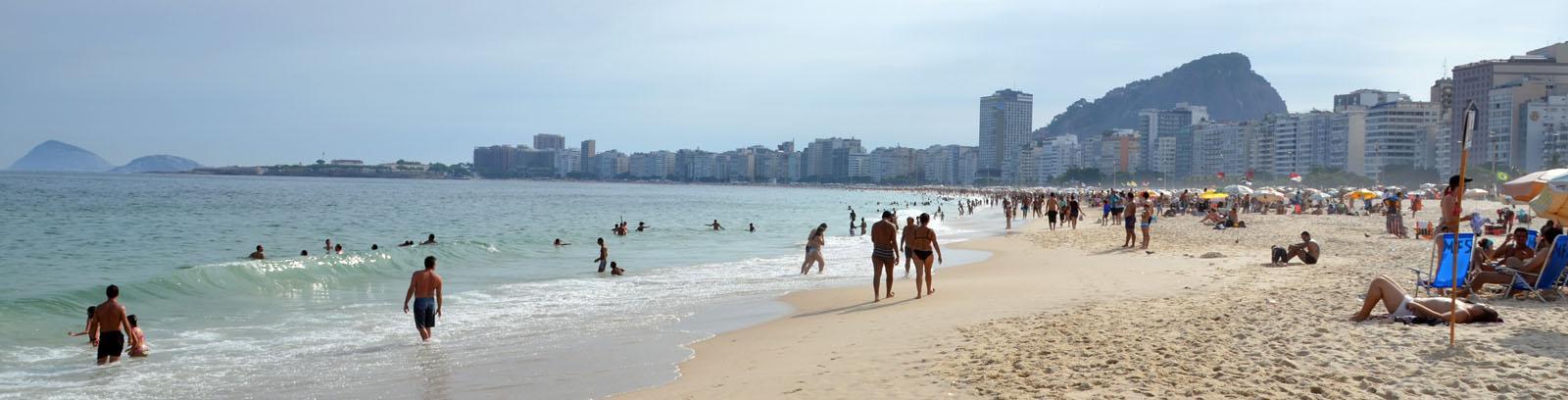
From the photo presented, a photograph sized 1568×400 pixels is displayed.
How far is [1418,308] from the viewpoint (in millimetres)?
6996

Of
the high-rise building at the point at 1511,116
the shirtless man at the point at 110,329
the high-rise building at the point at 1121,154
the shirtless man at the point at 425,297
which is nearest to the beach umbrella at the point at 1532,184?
the shirtless man at the point at 425,297

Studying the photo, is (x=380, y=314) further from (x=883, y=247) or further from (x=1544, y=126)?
(x=1544, y=126)

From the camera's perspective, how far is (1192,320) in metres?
7.77

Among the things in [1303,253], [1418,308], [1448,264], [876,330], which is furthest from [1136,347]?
[1303,253]

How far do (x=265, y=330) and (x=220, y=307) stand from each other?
106 inches

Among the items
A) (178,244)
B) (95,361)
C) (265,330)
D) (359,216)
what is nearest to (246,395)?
(95,361)

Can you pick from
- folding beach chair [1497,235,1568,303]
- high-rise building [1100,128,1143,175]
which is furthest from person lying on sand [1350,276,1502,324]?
high-rise building [1100,128,1143,175]

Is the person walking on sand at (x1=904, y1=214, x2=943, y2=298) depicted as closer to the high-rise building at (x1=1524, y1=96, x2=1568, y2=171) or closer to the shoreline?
the shoreline

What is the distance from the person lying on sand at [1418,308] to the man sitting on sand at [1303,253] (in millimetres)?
6312

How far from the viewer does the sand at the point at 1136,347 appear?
17.7 ft

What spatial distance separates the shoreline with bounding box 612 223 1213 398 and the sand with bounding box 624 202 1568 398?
0.03 m

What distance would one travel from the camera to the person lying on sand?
22.6 ft

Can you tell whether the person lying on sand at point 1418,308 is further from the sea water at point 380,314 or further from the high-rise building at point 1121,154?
the high-rise building at point 1121,154

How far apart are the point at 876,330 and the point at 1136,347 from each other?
240 centimetres
